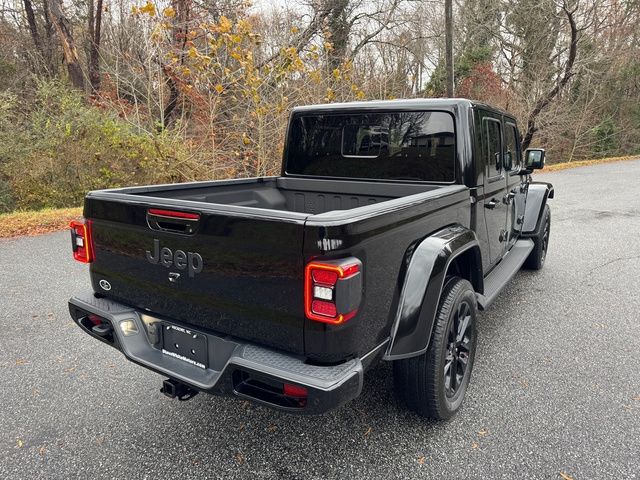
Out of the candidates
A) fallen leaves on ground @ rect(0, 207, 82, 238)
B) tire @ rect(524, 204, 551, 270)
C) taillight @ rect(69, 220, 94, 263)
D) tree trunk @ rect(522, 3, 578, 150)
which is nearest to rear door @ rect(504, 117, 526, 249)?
tire @ rect(524, 204, 551, 270)

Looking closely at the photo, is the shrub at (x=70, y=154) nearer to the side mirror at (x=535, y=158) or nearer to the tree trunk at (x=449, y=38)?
the side mirror at (x=535, y=158)

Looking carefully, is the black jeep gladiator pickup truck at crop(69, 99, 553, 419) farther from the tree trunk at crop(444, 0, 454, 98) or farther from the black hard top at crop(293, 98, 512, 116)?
the tree trunk at crop(444, 0, 454, 98)

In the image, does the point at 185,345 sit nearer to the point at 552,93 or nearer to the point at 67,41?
the point at 67,41

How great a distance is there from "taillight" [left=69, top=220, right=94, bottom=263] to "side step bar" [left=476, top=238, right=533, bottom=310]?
2.41 metres

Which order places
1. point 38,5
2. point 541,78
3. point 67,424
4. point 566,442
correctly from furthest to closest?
point 541,78, point 38,5, point 67,424, point 566,442

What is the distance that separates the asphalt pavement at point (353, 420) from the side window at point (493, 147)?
134cm

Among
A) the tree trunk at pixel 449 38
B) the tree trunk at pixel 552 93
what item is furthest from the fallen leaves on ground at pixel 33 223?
the tree trunk at pixel 552 93

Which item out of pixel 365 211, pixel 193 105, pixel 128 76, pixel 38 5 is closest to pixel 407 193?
pixel 365 211

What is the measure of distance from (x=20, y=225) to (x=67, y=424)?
6.18m

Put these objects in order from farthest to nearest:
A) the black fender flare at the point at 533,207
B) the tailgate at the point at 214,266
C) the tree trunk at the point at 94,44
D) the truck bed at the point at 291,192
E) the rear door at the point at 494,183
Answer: the tree trunk at the point at 94,44
the black fender flare at the point at 533,207
the rear door at the point at 494,183
the truck bed at the point at 291,192
the tailgate at the point at 214,266

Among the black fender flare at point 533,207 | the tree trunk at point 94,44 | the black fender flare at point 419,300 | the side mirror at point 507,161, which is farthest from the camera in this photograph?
the tree trunk at point 94,44

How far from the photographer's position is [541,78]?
19219 millimetres

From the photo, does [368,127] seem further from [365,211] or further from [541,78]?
[541,78]

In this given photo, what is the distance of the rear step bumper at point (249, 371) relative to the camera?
1813mm
